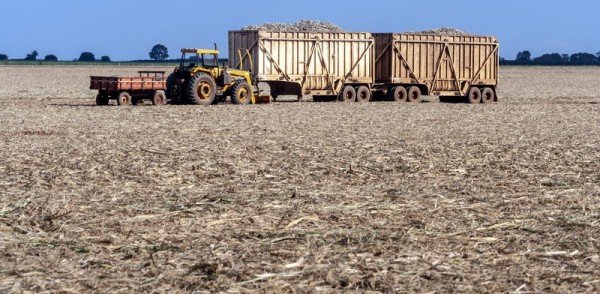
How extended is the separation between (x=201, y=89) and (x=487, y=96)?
12.2 meters

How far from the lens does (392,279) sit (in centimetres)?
816

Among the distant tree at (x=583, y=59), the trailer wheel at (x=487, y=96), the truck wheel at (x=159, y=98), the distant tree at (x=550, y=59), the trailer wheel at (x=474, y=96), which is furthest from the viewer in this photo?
the distant tree at (x=583, y=59)

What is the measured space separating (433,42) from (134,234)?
29930mm

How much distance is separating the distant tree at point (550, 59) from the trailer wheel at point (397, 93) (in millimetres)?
120390

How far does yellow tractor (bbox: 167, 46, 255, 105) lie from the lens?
1286 inches

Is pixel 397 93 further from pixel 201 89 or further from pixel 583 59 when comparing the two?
pixel 583 59

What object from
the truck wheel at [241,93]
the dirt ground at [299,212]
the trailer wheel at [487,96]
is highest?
the truck wheel at [241,93]

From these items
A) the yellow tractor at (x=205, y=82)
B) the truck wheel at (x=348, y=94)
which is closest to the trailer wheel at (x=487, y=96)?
the truck wheel at (x=348, y=94)

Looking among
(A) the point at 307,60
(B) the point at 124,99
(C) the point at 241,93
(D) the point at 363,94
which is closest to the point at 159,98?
(B) the point at 124,99

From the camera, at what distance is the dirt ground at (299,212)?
27.3 ft

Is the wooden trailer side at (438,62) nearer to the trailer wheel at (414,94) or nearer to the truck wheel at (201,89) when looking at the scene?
the trailer wheel at (414,94)

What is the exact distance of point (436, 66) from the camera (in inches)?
1522

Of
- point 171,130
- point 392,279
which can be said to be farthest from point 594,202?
point 171,130

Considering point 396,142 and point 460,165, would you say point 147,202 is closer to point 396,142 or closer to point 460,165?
point 460,165
